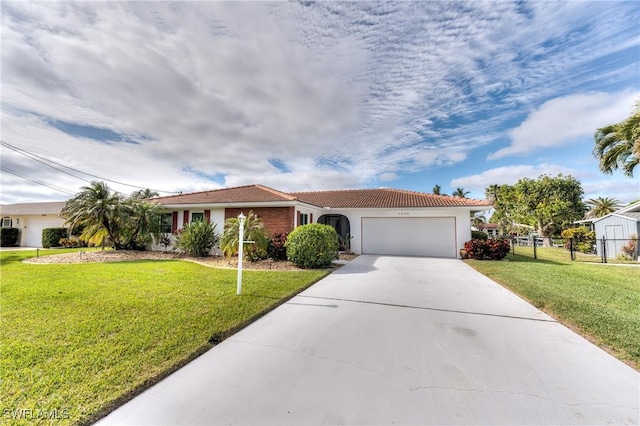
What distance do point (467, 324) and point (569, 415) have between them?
2.36 m

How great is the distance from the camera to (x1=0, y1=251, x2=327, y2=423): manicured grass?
2.67 metres

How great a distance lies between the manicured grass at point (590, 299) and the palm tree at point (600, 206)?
35.4 meters

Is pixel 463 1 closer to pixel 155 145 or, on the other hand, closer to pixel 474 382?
pixel 474 382

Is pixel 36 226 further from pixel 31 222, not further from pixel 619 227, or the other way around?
pixel 619 227

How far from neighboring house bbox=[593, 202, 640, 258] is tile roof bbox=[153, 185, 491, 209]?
10507 millimetres

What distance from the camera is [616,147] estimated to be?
9.39 metres

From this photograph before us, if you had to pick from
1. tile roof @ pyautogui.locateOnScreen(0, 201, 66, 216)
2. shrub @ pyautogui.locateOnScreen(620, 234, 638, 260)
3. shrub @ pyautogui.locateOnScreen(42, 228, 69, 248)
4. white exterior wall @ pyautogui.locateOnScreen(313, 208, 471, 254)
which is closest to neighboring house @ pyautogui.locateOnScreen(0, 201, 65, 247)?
tile roof @ pyautogui.locateOnScreen(0, 201, 66, 216)

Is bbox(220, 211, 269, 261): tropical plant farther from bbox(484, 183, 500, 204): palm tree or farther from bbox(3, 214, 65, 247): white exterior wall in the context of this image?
bbox(484, 183, 500, 204): palm tree

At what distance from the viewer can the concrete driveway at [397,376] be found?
2.43m

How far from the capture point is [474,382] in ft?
9.70

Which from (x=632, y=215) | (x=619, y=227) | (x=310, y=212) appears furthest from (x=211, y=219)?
(x=619, y=227)

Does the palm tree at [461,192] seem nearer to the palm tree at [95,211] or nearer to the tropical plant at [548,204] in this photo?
the tropical plant at [548,204]

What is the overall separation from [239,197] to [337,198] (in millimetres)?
7936

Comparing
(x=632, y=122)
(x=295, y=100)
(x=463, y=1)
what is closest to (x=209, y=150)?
(x=295, y=100)
